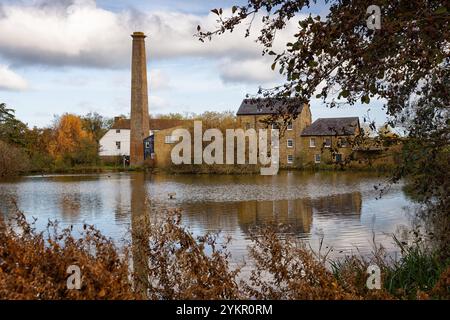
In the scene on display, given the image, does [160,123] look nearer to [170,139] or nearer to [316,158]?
[170,139]

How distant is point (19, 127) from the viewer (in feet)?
209

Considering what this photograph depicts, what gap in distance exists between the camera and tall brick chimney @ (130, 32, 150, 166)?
62.5m

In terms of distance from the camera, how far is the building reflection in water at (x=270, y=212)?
669 inches

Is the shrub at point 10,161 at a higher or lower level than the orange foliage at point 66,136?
lower

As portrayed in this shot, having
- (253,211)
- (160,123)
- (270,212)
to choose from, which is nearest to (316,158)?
(160,123)

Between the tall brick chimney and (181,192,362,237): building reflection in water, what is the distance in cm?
4091

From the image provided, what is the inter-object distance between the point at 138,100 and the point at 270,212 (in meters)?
45.4

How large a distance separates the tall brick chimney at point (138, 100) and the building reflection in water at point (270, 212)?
40910mm

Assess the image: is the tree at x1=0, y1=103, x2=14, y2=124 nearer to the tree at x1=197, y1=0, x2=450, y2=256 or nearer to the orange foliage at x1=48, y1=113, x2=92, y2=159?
the orange foliage at x1=48, y1=113, x2=92, y2=159

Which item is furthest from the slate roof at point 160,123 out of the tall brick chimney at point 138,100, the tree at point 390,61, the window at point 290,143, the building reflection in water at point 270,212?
the tree at point 390,61

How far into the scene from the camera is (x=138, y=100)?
63281 mm

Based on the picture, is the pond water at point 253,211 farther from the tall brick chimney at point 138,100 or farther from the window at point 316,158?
the tall brick chimney at point 138,100

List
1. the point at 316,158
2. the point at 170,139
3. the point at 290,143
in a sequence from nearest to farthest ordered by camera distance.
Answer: the point at 170,139 < the point at 316,158 < the point at 290,143

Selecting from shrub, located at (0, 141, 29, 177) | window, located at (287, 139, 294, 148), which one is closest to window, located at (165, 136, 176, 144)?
window, located at (287, 139, 294, 148)
